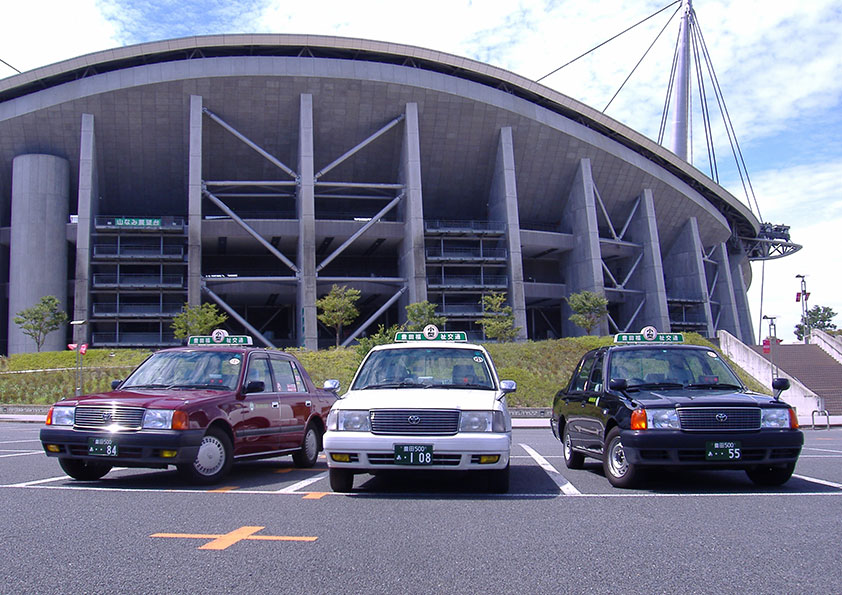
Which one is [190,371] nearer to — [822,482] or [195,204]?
[822,482]

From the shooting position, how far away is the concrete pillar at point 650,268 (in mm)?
57656

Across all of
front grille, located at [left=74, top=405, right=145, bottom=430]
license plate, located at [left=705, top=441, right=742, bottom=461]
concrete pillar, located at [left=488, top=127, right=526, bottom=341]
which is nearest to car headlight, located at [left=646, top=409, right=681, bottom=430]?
license plate, located at [left=705, top=441, right=742, bottom=461]

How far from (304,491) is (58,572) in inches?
153

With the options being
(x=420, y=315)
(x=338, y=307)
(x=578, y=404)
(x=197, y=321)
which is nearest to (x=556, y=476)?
(x=578, y=404)

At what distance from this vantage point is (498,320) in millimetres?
48062

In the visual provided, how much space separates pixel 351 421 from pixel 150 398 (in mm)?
2585

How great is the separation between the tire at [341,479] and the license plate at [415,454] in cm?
71

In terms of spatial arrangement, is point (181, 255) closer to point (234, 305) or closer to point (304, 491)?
point (234, 305)

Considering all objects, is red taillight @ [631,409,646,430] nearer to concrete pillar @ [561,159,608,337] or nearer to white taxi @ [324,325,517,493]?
white taxi @ [324,325,517,493]

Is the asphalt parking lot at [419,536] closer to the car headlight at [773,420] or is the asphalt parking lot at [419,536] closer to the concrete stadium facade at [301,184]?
the car headlight at [773,420]

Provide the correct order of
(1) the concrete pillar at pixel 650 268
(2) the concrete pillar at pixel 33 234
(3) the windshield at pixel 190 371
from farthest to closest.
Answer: (1) the concrete pillar at pixel 650 268 < (2) the concrete pillar at pixel 33 234 < (3) the windshield at pixel 190 371

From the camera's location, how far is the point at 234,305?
59.4 m

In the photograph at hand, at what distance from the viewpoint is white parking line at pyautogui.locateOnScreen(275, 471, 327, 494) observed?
27.6 ft

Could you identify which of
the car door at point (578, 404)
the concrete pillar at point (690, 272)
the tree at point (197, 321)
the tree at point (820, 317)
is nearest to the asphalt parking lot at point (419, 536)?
the car door at point (578, 404)
